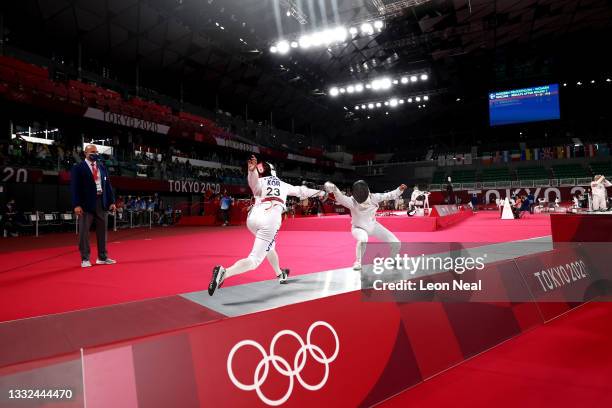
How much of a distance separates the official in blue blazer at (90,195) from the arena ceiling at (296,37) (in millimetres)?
14479

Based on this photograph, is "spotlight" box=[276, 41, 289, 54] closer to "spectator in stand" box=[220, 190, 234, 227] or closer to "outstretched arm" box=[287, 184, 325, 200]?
"spectator in stand" box=[220, 190, 234, 227]

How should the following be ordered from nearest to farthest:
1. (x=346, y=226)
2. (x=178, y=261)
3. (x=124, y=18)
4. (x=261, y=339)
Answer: (x=261, y=339), (x=178, y=261), (x=346, y=226), (x=124, y=18)

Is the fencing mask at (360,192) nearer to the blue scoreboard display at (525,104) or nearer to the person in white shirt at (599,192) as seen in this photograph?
the person in white shirt at (599,192)

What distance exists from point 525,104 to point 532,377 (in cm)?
3456

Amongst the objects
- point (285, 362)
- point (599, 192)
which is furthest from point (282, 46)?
point (285, 362)

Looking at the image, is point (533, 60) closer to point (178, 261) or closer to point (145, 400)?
point (178, 261)

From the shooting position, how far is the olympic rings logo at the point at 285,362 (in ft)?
6.25

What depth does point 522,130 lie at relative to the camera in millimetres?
38281

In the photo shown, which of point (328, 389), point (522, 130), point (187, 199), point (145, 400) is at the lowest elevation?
point (328, 389)

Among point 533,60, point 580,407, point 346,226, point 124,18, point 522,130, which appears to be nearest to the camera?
point 580,407

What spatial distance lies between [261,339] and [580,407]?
6.93ft

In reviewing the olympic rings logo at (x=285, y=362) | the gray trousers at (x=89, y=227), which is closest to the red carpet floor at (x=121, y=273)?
the gray trousers at (x=89, y=227)

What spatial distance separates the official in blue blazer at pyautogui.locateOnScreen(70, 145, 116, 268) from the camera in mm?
5727

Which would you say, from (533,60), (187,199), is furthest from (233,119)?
(533,60)
